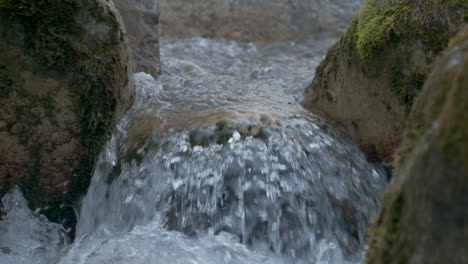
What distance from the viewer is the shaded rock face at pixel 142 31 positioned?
496cm

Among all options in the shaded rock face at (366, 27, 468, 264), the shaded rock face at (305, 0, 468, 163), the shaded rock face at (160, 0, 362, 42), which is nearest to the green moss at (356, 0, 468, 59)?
the shaded rock face at (305, 0, 468, 163)

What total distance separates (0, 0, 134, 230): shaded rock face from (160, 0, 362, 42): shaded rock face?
4229 millimetres

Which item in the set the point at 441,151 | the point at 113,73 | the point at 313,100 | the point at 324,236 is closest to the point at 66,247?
the point at 113,73

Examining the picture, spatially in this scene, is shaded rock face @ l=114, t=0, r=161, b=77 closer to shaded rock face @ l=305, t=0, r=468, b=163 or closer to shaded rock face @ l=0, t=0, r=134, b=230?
shaded rock face @ l=0, t=0, r=134, b=230

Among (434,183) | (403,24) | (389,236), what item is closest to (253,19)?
(403,24)

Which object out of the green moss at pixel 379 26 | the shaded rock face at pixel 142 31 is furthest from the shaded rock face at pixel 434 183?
the shaded rock face at pixel 142 31

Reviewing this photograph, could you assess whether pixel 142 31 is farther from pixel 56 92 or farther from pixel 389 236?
pixel 389 236

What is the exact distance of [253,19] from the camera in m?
7.42

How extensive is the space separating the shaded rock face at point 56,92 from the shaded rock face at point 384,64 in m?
1.68

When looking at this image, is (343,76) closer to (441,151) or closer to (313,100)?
(313,100)

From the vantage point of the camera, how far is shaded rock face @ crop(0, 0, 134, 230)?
292 centimetres

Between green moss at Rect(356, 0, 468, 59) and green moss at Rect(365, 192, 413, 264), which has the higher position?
green moss at Rect(356, 0, 468, 59)

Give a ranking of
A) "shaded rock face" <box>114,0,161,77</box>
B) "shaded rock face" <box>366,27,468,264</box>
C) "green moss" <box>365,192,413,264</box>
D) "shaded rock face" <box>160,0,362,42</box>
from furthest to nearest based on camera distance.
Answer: "shaded rock face" <box>160,0,362,42</box> → "shaded rock face" <box>114,0,161,77</box> → "green moss" <box>365,192,413,264</box> → "shaded rock face" <box>366,27,468,264</box>

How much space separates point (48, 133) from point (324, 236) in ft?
6.34
